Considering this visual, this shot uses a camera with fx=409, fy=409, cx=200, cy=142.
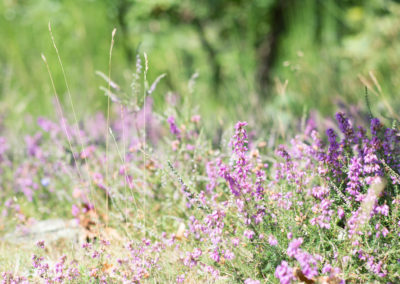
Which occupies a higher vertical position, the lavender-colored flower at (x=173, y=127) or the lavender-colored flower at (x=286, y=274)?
the lavender-colored flower at (x=173, y=127)

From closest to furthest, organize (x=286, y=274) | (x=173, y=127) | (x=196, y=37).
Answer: (x=286, y=274) < (x=173, y=127) < (x=196, y=37)

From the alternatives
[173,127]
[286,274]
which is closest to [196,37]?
[173,127]

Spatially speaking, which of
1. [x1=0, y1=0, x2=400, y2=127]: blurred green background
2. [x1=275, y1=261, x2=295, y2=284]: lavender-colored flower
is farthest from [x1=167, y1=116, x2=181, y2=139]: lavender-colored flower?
[x1=0, y1=0, x2=400, y2=127]: blurred green background

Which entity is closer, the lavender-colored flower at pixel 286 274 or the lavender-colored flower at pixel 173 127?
the lavender-colored flower at pixel 286 274

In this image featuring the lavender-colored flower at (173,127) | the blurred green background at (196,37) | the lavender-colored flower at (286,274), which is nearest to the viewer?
the lavender-colored flower at (286,274)

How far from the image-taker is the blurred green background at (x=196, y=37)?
5.28 meters

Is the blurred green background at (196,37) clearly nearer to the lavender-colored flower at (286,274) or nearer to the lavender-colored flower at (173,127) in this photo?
the lavender-colored flower at (173,127)

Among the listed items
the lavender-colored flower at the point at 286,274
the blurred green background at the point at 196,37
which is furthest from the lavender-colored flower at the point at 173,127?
the blurred green background at the point at 196,37

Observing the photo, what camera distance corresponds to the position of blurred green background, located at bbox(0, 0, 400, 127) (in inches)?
208

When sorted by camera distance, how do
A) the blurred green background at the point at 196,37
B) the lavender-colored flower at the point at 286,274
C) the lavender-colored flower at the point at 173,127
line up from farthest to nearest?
the blurred green background at the point at 196,37
the lavender-colored flower at the point at 173,127
the lavender-colored flower at the point at 286,274

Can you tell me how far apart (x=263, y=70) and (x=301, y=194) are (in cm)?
441

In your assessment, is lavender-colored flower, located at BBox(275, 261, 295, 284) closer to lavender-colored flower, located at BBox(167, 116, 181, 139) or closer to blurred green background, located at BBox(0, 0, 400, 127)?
lavender-colored flower, located at BBox(167, 116, 181, 139)

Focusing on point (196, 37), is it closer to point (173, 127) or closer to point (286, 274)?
point (173, 127)

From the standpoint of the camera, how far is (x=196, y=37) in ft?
21.8
